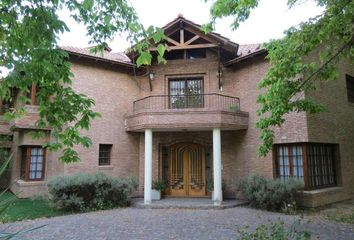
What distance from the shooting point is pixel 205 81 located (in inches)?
Result: 556

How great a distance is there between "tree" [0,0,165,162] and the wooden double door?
9.87m

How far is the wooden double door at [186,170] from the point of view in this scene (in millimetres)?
13625

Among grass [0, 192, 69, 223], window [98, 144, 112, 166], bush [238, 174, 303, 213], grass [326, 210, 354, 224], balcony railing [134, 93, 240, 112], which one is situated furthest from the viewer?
window [98, 144, 112, 166]

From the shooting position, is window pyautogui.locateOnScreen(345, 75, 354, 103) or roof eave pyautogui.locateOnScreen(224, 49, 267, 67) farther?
window pyautogui.locateOnScreen(345, 75, 354, 103)

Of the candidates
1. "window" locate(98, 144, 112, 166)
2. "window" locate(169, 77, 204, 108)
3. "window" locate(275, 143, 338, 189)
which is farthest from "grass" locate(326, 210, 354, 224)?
"window" locate(98, 144, 112, 166)

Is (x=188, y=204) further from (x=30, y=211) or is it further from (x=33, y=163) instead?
(x=33, y=163)

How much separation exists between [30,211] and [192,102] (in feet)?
25.8

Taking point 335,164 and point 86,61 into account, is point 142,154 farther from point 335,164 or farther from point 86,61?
point 335,164

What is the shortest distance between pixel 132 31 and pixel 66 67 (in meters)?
1.06

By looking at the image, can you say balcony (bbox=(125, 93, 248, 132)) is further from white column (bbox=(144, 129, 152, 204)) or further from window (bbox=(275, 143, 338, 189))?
window (bbox=(275, 143, 338, 189))

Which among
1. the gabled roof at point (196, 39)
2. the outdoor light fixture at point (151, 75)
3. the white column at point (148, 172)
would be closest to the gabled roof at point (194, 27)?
the gabled roof at point (196, 39)

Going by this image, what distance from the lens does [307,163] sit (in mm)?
11156

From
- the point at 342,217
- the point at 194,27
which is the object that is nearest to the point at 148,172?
the point at 194,27

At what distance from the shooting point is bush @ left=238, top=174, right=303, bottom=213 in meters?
10.2
